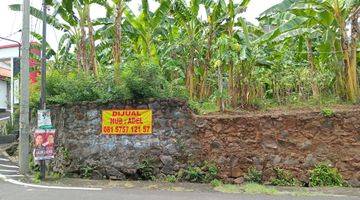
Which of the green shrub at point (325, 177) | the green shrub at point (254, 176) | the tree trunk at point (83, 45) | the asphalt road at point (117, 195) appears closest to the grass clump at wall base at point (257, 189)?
the green shrub at point (254, 176)

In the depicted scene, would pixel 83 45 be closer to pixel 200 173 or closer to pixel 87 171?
pixel 87 171

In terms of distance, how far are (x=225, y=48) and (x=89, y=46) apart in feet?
17.7

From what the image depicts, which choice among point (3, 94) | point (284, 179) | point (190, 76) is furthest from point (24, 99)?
point (3, 94)

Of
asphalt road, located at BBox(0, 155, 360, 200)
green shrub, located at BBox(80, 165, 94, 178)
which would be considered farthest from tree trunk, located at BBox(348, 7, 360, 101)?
green shrub, located at BBox(80, 165, 94, 178)

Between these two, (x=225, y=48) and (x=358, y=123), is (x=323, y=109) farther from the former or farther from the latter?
(x=225, y=48)

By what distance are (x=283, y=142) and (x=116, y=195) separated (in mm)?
4329

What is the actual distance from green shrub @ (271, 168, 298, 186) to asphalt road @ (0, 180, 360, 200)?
1468mm

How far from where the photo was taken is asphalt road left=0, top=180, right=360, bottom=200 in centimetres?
899

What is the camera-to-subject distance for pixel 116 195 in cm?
930

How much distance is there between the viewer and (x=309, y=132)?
35.5 feet

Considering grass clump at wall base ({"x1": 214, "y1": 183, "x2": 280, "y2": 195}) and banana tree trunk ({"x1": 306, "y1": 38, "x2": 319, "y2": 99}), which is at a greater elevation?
banana tree trunk ({"x1": 306, "y1": 38, "x2": 319, "y2": 99})

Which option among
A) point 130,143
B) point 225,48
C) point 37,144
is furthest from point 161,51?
point 37,144

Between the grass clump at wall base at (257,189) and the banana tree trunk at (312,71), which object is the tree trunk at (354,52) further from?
the grass clump at wall base at (257,189)

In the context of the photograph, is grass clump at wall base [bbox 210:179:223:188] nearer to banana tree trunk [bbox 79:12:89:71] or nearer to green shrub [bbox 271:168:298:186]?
green shrub [bbox 271:168:298:186]
